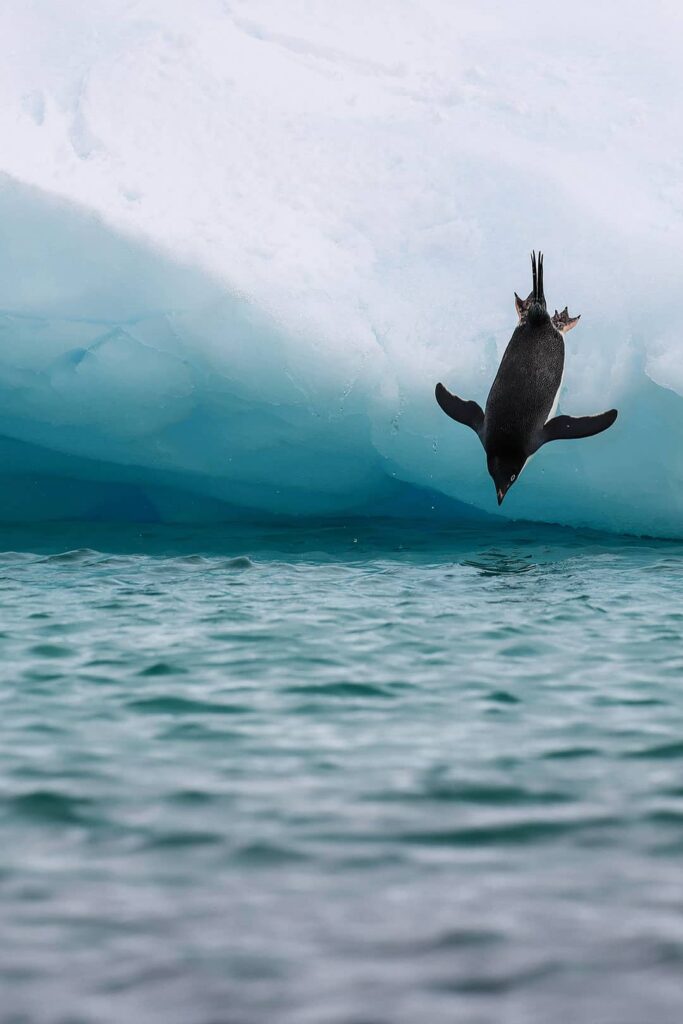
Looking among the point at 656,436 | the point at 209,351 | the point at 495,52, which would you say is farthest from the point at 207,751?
the point at 495,52

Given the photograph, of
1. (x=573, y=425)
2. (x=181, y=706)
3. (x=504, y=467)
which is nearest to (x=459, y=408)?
(x=504, y=467)

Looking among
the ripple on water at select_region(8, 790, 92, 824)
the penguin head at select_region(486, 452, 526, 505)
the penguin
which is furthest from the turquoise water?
the penguin

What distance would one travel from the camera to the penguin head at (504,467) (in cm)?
668

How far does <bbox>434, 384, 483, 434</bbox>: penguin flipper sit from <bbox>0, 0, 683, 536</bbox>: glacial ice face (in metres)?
0.79

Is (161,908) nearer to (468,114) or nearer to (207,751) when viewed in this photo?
(207,751)

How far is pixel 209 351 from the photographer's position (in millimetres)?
7805

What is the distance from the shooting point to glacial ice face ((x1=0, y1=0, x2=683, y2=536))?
7848 mm

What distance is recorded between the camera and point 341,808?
3238mm

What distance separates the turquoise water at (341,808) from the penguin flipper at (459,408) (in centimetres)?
135

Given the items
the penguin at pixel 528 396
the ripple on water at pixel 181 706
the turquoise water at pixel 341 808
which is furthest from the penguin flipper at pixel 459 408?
A: the ripple on water at pixel 181 706

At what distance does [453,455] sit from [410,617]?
2679mm

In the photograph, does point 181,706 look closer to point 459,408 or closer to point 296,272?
point 459,408

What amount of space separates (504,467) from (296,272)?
2.20 meters

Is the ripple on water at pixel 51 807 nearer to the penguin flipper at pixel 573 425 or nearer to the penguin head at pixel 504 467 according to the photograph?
the penguin head at pixel 504 467
